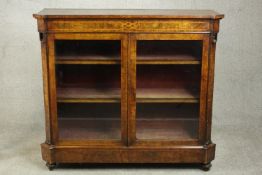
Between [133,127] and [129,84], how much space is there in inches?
9.7

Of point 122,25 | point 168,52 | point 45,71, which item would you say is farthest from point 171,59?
point 45,71

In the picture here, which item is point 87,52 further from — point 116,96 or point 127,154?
point 127,154

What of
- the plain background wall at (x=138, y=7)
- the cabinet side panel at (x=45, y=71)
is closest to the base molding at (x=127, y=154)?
the cabinet side panel at (x=45, y=71)

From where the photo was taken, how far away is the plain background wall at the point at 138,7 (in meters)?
3.34

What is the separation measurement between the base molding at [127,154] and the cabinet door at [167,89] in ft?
0.13

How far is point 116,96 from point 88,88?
0.19 meters

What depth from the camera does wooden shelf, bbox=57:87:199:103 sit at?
9.23 feet

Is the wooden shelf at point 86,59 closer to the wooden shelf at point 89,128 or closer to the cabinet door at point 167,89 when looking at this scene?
the cabinet door at point 167,89

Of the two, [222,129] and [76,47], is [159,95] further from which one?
[222,129]

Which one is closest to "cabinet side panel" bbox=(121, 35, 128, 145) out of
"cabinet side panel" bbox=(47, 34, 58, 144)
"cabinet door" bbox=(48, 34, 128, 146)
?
"cabinet door" bbox=(48, 34, 128, 146)

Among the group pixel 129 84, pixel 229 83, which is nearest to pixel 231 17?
pixel 229 83

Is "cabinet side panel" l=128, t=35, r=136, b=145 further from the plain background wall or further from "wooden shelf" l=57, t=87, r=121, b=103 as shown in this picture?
the plain background wall

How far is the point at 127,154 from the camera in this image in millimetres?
2846

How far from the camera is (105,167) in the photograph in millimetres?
2932
